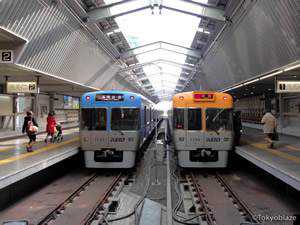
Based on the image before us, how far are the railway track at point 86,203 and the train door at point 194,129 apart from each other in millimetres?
2476

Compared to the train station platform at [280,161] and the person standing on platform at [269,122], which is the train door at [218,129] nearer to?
the train station platform at [280,161]

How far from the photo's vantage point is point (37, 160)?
30.0ft

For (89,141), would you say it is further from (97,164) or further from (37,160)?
(37,160)

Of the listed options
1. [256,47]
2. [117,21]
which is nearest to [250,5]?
[256,47]

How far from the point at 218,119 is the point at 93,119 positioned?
13.6 ft

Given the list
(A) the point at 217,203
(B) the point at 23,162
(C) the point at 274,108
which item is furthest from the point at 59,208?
(C) the point at 274,108

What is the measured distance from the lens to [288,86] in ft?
41.9

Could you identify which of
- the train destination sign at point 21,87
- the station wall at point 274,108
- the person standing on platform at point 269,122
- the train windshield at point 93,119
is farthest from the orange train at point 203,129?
the station wall at point 274,108

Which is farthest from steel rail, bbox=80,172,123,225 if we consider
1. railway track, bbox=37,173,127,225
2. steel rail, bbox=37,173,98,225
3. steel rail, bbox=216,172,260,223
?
steel rail, bbox=216,172,260,223

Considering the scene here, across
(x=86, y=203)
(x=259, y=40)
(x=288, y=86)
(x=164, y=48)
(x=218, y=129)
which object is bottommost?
(x=86, y=203)

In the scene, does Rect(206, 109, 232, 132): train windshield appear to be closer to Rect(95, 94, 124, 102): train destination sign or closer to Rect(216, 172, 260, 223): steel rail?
Rect(216, 172, 260, 223): steel rail

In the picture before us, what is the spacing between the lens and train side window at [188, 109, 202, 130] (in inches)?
452

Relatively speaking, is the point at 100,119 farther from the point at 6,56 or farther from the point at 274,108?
the point at 274,108

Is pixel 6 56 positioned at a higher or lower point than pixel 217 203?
higher
